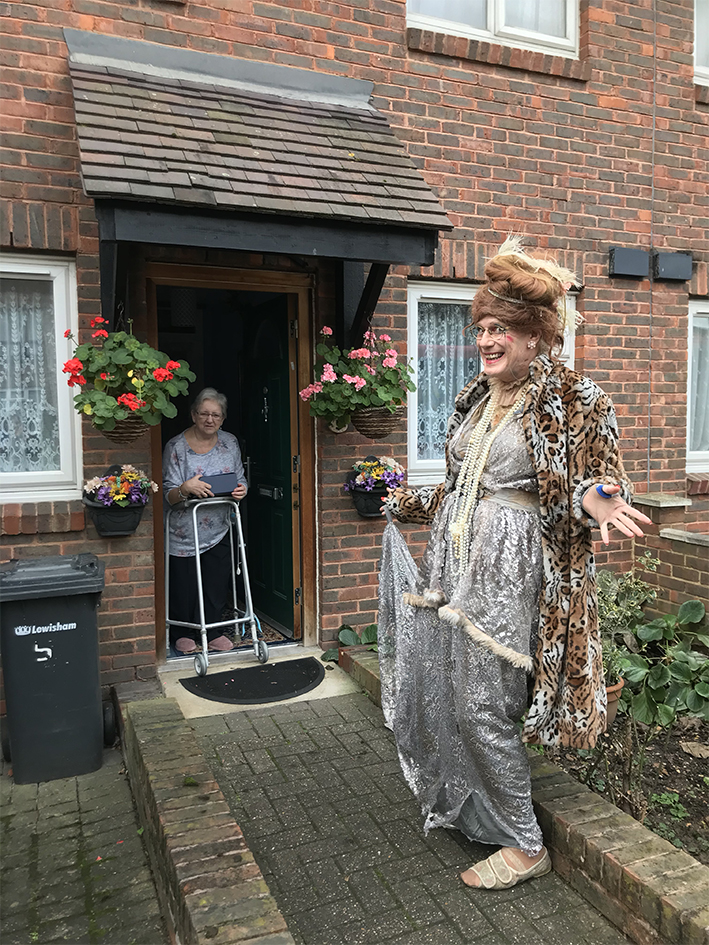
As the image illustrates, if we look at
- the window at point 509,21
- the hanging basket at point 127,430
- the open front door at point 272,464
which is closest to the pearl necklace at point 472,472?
the hanging basket at point 127,430

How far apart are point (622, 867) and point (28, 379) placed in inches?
152

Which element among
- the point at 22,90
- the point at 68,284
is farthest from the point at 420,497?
the point at 22,90

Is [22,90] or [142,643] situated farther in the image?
[142,643]

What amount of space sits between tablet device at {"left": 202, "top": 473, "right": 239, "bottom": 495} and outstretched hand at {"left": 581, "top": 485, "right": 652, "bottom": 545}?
122 inches

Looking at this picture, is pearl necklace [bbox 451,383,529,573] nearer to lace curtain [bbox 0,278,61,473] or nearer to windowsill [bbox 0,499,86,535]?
windowsill [bbox 0,499,86,535]

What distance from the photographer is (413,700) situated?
3127mm

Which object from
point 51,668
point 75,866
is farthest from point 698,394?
point 75,866

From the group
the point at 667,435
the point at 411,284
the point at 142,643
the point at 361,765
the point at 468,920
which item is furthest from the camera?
the point at 667,435

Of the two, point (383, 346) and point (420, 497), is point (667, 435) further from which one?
point (420, 497)

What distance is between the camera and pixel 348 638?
16.3ft

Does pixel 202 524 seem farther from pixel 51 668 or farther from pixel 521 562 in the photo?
pixel 521 562

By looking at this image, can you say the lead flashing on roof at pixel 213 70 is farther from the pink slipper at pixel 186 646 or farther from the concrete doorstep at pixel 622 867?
the concrete doorstep at pixel 622 867

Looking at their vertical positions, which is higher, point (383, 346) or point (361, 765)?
point (383, 346)

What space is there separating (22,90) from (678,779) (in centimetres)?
504
